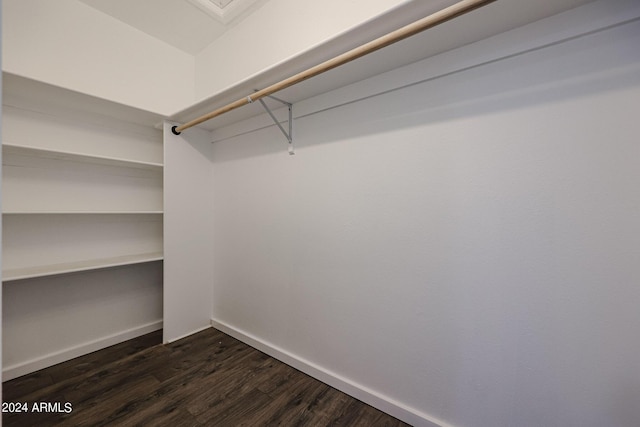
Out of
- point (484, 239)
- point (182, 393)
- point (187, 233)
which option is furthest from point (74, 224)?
point (484, 239)

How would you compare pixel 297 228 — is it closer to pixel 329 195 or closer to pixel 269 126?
pixel 329 195

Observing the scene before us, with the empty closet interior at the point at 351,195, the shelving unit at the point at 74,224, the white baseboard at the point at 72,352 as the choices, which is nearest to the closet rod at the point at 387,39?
the empty closet interior at the point at 351,195

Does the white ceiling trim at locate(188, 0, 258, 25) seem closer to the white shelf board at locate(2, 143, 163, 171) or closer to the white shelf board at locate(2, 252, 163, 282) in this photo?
the white shelf board at locate(2, 143, 163, 171)

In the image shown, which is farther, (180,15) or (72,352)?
(180,15)

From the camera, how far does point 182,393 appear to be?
168 centimetres

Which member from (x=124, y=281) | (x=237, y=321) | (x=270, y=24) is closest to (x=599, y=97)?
(x=270, y=24)

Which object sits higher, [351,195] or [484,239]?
[351,195]

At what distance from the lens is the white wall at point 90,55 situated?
1803 millimetres

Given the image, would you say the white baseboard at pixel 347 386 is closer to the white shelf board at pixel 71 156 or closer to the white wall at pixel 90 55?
the white shelf board at pixel 71 156

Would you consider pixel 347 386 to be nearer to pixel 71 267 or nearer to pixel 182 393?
pixel 182 393

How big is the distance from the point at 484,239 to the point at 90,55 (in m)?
Answer: 3.06

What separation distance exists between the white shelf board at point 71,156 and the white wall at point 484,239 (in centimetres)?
132

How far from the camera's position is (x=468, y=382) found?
1.29 m

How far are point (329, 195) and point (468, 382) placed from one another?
1.25 metres
